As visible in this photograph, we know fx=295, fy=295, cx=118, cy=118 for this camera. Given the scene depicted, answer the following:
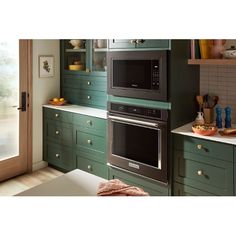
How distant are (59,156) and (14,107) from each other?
84 cm

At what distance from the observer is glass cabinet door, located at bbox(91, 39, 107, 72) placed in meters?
3.53

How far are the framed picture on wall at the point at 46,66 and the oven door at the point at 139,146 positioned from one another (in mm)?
1449

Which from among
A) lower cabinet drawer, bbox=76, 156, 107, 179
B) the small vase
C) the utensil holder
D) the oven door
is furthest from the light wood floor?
the small vase

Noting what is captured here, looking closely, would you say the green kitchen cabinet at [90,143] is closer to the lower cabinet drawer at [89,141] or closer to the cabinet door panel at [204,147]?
the lower cabinet drawer at [89,141]

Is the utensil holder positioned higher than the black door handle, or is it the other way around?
the black door handle

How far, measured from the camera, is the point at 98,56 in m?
3.64

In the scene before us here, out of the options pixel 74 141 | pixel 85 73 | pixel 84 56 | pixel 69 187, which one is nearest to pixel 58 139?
pixel 74 141

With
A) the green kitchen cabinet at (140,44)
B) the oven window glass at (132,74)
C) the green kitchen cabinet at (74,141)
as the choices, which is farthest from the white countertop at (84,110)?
the green kitchen cabinet at (140,44)

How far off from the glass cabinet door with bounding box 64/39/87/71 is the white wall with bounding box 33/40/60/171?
14 cm

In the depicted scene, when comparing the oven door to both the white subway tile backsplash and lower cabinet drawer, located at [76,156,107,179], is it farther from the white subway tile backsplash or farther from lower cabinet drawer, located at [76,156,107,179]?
the white subway tile backsplash

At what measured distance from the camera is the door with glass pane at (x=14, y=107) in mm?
3549
